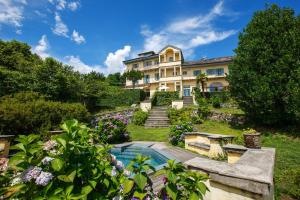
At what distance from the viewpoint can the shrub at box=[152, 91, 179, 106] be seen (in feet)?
78.5

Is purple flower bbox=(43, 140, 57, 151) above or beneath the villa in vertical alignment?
beneath

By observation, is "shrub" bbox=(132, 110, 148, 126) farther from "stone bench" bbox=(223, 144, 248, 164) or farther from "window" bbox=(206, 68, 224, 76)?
"window" bbox=(206, 68, 224, 76)

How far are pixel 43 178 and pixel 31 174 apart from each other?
0.11 meters

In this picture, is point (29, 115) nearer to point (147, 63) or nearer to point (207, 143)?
point (207, 143)

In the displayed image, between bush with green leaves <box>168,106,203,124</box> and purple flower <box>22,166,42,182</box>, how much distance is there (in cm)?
1475

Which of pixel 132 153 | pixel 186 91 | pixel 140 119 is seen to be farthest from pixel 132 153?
pixel 186 91

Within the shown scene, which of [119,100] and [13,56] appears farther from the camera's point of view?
[119,100]

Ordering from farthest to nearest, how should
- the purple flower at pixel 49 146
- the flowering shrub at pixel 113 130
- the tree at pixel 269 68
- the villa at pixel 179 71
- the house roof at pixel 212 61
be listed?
1. the villa at pixel 179 71
2. the house roof at pixel 212 61
3. the tree at pixel 269 68
4. the flowering shrub at pixel 113 130
5. the purple flower at pixel 49 146

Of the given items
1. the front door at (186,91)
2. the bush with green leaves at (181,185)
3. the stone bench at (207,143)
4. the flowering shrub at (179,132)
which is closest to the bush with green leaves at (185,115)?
the flowering shrub at (179,132)

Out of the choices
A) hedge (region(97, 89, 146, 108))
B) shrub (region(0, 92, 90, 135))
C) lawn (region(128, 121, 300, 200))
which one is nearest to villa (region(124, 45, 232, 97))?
hedge (region(97, 89, 146, 108))

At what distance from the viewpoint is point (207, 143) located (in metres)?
8.41

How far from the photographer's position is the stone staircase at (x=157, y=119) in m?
16.4

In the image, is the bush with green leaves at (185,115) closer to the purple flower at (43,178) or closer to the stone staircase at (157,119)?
the stone staircase at (157,119)

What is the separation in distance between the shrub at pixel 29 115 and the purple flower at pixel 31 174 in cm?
906
